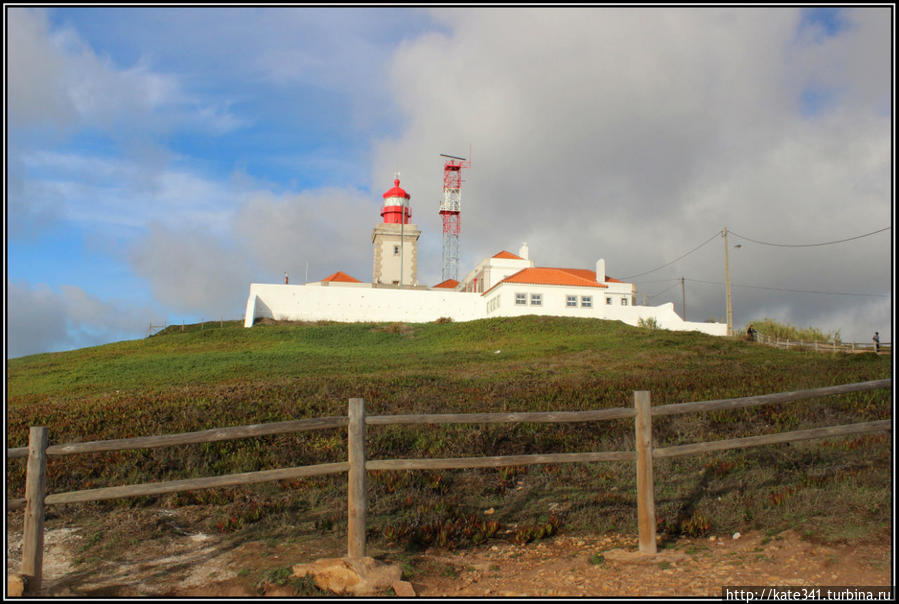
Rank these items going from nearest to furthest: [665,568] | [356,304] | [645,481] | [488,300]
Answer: [665,568]
[645,481]
[356,304]
[488,300]

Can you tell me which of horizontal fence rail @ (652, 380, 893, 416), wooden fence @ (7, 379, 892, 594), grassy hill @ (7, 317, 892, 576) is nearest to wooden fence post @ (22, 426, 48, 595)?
wooden fence @ (7, 379, 892, 594)

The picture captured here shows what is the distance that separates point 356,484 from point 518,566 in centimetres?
170

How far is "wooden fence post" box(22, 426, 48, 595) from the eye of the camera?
5.14 m

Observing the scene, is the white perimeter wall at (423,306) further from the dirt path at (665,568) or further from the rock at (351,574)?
the rock at (351,574)

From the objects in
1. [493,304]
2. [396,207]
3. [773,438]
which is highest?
[396,207]

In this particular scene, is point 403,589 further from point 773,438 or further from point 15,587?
point 773,438

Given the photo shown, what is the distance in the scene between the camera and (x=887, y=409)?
36.3ft

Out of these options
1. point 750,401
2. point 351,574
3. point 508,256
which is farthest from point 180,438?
point 508,256

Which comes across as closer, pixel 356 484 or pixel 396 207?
pixel 356 484

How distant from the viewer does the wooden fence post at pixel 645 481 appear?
582 centimetres

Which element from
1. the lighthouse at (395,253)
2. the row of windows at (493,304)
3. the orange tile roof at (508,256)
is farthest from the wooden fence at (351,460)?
the lighthouse at (395,253)

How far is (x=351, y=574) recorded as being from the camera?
5176 mm

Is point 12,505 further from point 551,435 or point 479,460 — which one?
point 551,435

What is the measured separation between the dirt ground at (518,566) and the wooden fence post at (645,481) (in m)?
0.19
